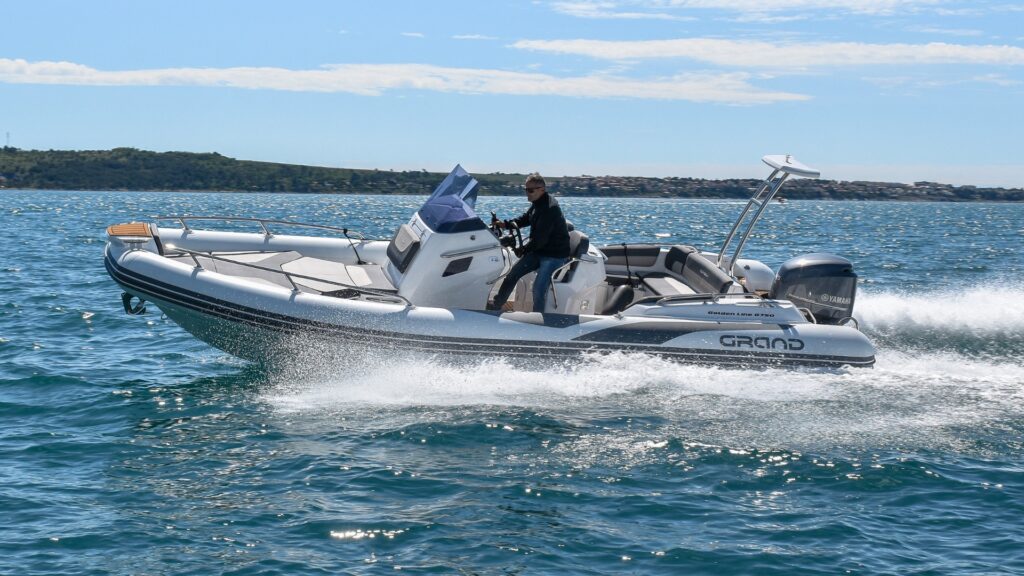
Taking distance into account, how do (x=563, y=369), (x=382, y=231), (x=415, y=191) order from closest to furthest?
(x=563, y=369) → (x=382, y=231) → (x=415, y=191)

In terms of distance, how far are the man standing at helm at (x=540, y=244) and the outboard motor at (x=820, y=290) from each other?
236 centimetres

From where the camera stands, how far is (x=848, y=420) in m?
8.76

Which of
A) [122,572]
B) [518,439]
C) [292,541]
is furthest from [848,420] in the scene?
[122,572]

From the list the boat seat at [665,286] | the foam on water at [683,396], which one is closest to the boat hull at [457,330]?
the foam on water at [683,396]

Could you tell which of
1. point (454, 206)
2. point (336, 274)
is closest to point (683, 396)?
point (454, 206)

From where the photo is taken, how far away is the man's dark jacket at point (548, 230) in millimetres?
9938

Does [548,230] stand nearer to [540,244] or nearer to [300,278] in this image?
[540,244]

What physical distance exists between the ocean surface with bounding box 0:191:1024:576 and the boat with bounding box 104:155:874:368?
0.74 ft

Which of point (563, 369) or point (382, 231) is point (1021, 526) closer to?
point (563, 369)

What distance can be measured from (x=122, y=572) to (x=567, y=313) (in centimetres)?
532

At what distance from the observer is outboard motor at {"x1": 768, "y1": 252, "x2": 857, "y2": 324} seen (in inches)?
418

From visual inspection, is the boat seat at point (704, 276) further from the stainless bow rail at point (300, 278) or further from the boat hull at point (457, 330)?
the stainless bow rail at point (300, 278)

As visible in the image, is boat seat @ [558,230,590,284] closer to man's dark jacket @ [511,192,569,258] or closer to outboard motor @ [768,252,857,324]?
man's dark jacket @ [511,192,569,258]

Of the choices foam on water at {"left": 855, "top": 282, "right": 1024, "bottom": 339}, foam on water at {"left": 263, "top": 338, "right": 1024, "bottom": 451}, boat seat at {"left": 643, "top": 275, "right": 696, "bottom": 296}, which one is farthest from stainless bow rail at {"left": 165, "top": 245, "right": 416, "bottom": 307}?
foam on water at {"left": 855, "top": 282, "right": 1024, "bottom": 339}
